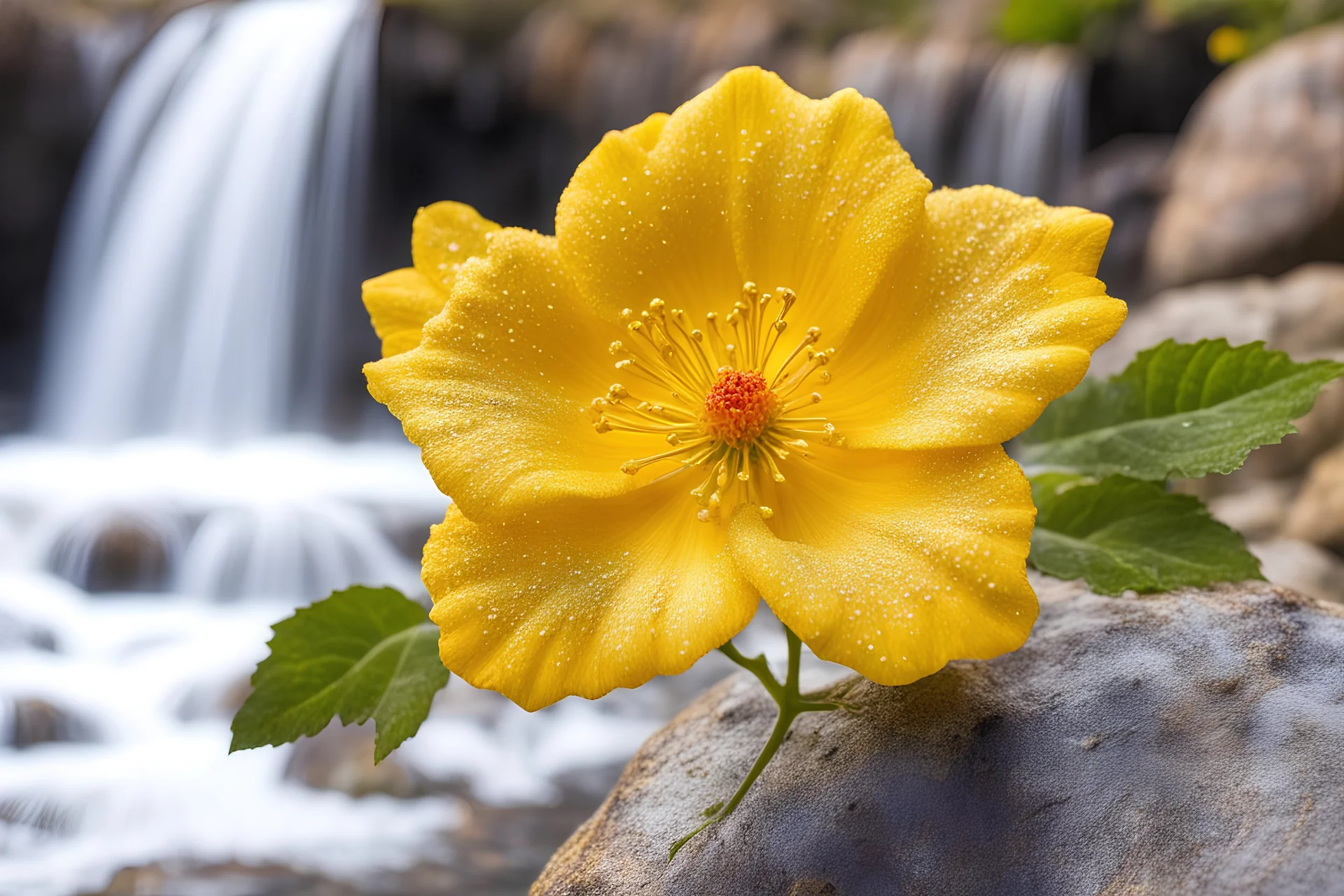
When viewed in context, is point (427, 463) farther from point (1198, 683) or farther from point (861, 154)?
point (1198, 683)

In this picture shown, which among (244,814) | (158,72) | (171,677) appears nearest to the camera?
(244,814)

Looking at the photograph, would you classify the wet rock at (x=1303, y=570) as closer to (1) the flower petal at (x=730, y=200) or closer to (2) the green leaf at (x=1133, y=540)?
(2) the green leaf at (x=1133, y=540)

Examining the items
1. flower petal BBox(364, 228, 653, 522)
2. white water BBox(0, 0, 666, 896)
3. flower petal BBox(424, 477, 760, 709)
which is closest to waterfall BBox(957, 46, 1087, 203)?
white water BBox(0, 0, 666, 896)

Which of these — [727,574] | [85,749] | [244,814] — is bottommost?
[727,574]

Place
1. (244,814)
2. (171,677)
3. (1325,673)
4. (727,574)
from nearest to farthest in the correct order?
(727,574), (1325,673), (244,814), (171,677)

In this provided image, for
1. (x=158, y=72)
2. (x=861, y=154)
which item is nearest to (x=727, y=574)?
(x=861, y=154)
